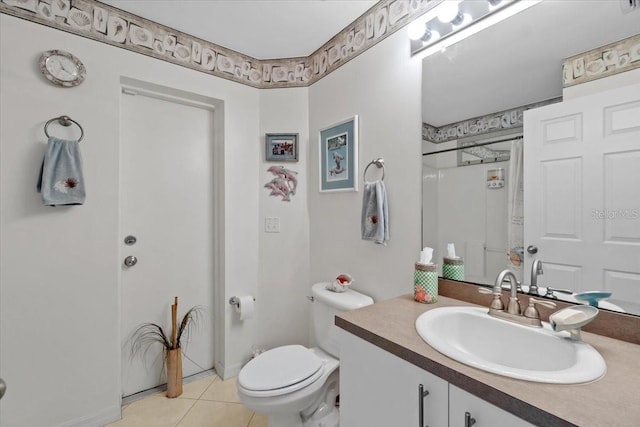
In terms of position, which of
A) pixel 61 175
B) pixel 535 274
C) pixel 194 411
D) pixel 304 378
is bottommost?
pixel 194 411

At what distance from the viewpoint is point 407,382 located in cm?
79

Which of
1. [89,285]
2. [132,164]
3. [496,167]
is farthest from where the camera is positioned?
[132,164]

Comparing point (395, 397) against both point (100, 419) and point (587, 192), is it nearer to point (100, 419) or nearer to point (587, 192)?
point (587, 192)

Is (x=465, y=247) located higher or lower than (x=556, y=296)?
higher

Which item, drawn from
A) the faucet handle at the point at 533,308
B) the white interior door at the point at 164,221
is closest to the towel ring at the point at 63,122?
the white interior door at the point at 164,221

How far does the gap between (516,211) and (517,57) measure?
1.94 ft

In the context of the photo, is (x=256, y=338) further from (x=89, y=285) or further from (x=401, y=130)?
(x=401, y=130)

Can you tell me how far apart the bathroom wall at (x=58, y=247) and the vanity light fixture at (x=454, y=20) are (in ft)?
4.94

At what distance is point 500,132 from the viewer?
1.09m

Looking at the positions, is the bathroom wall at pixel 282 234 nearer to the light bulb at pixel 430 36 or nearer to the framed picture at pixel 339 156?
the framed picture at pixel 339 156

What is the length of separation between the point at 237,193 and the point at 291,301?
91 cm

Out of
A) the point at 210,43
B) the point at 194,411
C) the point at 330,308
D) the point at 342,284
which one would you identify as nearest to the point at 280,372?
the point at 330,308

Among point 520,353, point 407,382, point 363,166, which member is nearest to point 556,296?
point 520,353

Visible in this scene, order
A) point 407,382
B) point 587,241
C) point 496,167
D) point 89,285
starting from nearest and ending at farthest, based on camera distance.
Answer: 1. point 407,382
2. point 587,241
3. point 496,167
4. point 89,285
